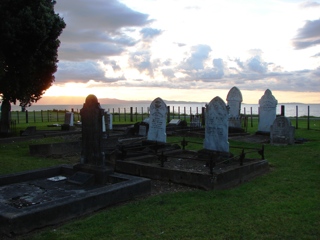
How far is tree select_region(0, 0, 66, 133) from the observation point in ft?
56.0

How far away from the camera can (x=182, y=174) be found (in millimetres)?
8398

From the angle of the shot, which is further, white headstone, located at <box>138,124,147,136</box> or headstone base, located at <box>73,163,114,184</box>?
white headstone, located at <box>138,124,147,136</box>

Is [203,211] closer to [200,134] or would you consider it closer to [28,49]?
[200,134]

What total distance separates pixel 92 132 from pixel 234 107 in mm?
14390

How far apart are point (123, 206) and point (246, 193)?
9.09 feet

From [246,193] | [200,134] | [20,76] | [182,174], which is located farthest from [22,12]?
[246,193]

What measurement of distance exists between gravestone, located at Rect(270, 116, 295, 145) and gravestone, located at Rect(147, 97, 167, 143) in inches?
227

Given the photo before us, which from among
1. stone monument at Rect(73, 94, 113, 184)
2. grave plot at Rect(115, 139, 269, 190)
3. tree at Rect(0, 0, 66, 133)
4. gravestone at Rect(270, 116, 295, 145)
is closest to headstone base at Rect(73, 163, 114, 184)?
stone monument at Rect(73, 94, 113, 184)

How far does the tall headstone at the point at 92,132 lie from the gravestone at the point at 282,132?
33.3 ft

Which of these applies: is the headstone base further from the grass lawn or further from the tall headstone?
the grass lawn

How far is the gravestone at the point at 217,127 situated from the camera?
1074 centimetres

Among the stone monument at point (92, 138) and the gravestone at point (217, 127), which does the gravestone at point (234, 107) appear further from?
the stone monument at point (92, 138)

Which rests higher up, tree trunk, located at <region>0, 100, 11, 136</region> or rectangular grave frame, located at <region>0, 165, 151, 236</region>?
tree trunk, located at <region>0, 100, 11, 136</region>

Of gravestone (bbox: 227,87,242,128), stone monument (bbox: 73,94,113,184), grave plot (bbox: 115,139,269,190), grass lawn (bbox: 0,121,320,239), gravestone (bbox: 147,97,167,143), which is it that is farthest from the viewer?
gravestone (bbox: 227,87,242,128)
